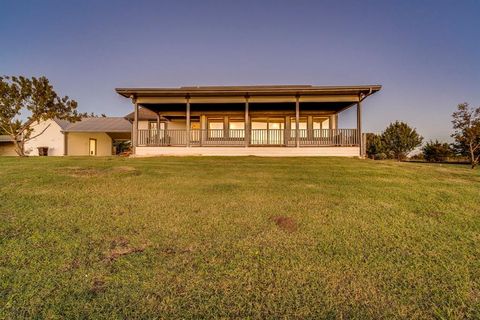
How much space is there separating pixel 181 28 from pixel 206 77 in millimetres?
8923

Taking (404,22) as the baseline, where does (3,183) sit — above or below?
below

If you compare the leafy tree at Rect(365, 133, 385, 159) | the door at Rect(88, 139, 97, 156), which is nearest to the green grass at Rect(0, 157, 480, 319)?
the door at Rect(88, 139, 97, 156)

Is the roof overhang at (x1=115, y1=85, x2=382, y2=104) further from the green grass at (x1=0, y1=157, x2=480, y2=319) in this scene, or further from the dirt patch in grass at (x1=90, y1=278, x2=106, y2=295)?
the dirt patch in grass at (x1=90, y1=278, x2=106, y2=295)

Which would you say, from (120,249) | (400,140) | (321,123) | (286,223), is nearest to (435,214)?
(286,223)

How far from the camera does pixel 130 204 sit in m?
5.48

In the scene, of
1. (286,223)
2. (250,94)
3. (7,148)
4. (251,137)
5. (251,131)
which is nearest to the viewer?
(286,223)

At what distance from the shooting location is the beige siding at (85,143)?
26.3 m

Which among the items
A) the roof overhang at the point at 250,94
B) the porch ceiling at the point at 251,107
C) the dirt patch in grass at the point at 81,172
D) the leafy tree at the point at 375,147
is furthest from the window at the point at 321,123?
the leafy tree at the point at 375,147

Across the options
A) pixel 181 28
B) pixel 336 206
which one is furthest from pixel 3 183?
pixel 181 28

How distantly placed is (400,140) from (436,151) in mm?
4803

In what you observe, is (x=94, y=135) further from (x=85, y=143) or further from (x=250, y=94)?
(x=250, y=94)

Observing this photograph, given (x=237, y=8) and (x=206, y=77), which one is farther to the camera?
(x=206, y=77)

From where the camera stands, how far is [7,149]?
27.6 metres

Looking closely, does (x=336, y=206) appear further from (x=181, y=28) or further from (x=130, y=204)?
(x=181, y=28)
